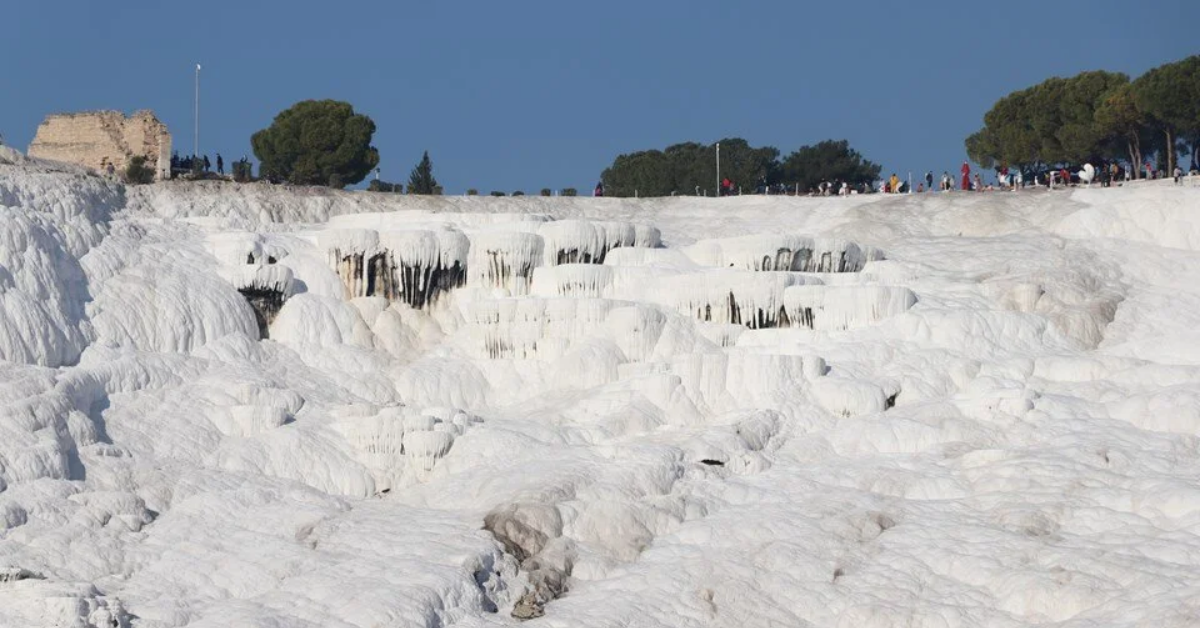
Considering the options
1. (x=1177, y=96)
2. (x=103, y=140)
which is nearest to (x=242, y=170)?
(x=103, y=140)

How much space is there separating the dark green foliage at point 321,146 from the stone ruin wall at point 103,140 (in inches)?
275

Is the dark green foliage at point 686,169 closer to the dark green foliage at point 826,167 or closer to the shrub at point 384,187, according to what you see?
the dark green foliage at point 826,167

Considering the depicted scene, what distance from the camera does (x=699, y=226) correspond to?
189 ft

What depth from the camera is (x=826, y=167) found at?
285 feet

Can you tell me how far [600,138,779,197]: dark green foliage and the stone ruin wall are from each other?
2921 centimetres

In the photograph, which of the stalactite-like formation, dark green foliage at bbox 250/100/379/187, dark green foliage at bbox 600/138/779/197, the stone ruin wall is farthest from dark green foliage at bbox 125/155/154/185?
dark green foliage at bbox 600/138/779/197

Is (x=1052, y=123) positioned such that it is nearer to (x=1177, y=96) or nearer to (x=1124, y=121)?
(x=1124, y=121)

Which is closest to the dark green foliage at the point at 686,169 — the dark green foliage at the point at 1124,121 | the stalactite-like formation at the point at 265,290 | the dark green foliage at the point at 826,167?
the dark green foliage at the point at 826,167

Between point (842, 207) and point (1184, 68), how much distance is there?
17496 mm

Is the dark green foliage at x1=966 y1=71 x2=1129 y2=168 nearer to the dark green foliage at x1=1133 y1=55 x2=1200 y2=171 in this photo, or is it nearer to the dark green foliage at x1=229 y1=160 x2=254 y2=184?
the dark green foliage at x1=1133 y1=55 x2=1200 y2=171

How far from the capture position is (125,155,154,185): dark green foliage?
5462 centimetres

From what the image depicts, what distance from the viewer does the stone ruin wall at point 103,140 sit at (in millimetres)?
60125

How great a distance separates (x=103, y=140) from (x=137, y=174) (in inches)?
248

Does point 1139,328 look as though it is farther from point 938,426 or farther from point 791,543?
point 791,543
